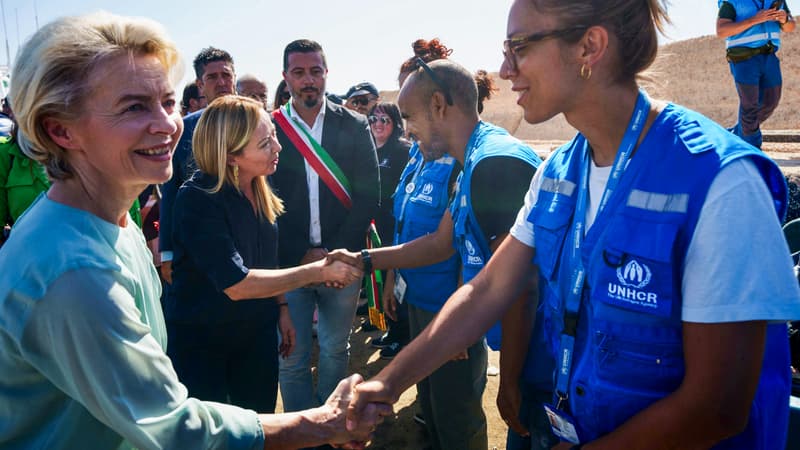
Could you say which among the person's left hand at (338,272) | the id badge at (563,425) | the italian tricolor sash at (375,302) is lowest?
the italian tricolor sash at (375,302)

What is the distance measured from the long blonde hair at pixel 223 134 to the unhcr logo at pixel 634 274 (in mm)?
2062

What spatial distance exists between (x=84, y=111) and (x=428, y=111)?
1.89m

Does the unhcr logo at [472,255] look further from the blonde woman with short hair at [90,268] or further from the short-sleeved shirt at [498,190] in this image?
the blonde woman with short hair at [90,268]

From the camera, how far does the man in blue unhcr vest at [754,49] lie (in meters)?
5.00

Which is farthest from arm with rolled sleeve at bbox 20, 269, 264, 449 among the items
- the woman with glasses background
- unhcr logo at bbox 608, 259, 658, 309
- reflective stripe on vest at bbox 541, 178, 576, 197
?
the woman with glasses background

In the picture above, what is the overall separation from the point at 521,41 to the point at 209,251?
5.94ft

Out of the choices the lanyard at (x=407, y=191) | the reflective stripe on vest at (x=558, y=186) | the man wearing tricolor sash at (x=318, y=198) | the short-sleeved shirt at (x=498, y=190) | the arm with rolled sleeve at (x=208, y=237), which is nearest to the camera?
the reflective stripe on vest at (x=558, y=186)

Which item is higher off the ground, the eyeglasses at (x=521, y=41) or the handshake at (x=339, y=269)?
the eyeglasses at (x=521, y=41)

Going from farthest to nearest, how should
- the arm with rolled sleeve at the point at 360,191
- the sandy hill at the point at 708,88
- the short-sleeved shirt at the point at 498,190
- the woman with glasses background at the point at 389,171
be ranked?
the sandy hill at the point at 708,88
the woman with glasses background at the point at 389,171
the arm with rolled sleeve at the point at 360,191
the short-sleeved shirt at the point at 498,190

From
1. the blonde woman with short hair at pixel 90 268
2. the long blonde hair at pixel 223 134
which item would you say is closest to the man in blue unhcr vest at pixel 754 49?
the long blonde hair at pixel 223 134

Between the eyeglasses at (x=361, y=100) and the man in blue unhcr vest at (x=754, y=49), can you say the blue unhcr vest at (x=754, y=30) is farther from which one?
the eyeglasses at (x=361, y=100)

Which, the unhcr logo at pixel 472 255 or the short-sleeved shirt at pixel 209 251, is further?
the short-sleeved shirt at pixel 209 251

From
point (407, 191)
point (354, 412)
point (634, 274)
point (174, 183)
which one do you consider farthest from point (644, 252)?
point (174, 183)

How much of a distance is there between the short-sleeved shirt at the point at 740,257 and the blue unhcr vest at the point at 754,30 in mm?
4759
